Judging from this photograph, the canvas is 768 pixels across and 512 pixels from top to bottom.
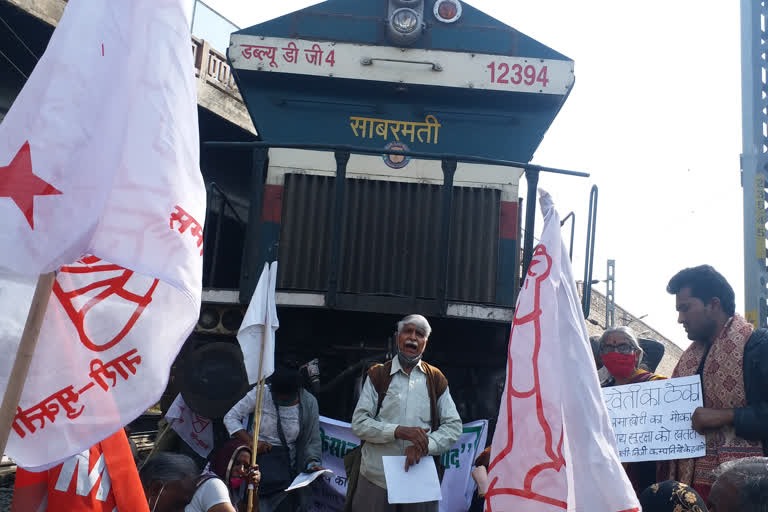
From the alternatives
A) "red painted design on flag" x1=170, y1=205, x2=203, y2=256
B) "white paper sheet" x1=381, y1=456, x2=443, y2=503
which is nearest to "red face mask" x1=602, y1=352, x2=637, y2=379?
"white paper sheet" x1=381, y1=456, x2=443, y2=503

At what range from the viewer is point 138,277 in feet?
7.00

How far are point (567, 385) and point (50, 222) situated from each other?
5.66 feet

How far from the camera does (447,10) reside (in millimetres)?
6016

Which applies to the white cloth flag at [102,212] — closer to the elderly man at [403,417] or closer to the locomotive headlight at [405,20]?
the elderly man at [403,417]

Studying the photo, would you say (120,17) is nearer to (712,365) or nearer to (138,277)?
(138,277)

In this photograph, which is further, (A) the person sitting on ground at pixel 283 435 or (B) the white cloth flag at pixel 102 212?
(A) the person sitting on ground at pixel 283 435

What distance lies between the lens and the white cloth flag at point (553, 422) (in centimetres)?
238

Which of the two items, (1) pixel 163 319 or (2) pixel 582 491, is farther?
(2) pixel 582 491

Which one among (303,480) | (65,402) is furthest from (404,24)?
(65,402)

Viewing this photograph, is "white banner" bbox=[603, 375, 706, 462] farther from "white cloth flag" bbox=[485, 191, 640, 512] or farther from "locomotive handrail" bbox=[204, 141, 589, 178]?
"locomotive handrail" bbox=[204, 141, 589, 178]

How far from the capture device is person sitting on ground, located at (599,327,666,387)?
→ 3861 millimetres

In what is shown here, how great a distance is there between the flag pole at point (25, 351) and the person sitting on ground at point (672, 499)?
184cm

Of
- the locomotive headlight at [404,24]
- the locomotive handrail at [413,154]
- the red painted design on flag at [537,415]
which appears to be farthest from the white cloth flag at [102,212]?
the locomotive headlight at [404,24]

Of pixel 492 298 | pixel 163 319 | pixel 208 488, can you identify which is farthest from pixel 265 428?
pixel 163 319
